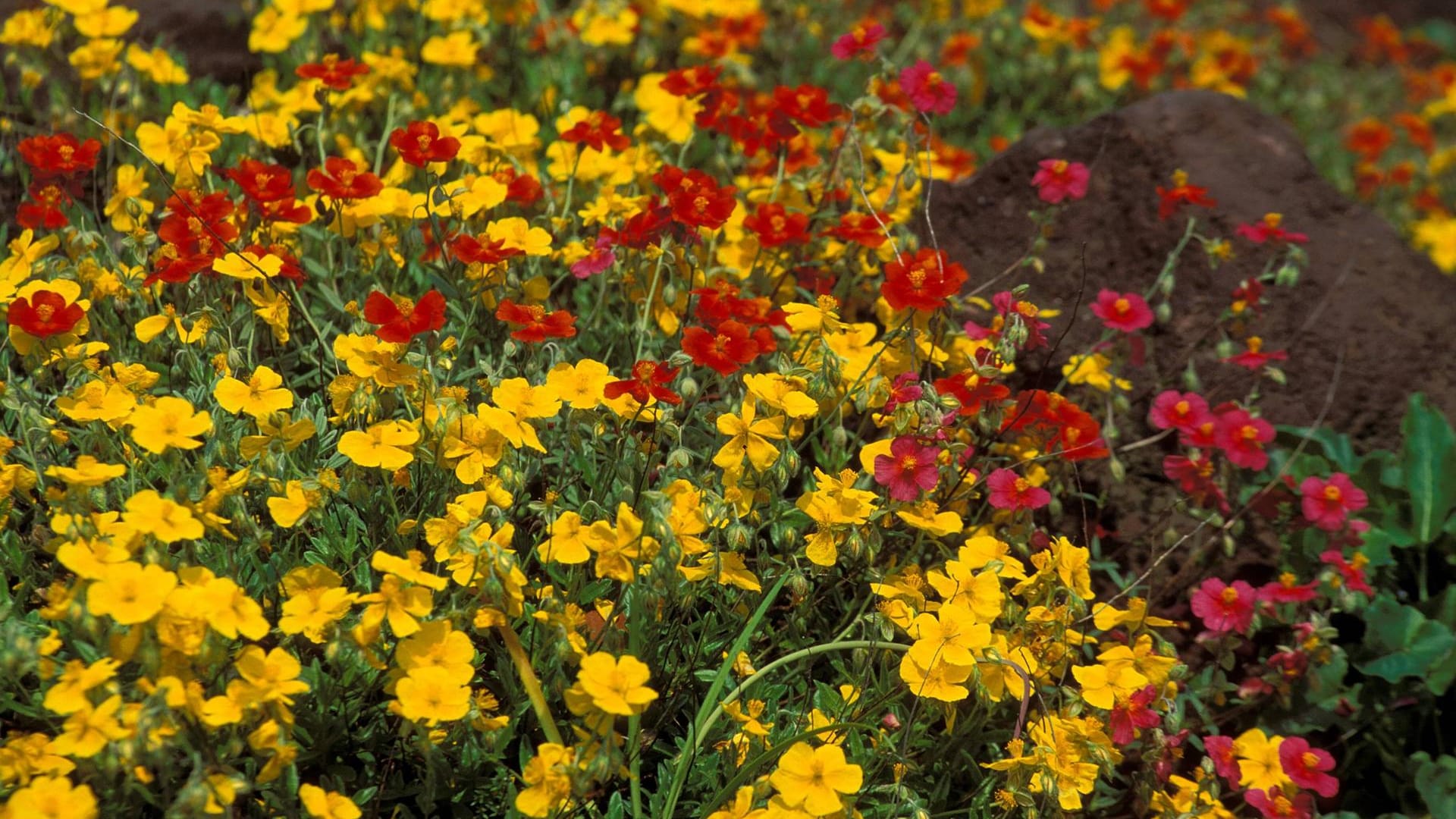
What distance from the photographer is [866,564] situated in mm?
2500

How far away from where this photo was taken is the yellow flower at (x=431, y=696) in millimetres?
1873

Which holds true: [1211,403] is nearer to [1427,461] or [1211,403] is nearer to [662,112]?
[1427,461]

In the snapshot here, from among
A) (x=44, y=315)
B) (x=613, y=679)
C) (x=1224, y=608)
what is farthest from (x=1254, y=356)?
(x=44, y=315)

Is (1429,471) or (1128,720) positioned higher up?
(1128,720)

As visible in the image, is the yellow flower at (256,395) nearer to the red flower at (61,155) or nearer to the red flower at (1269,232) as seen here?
the red flower at (61,155)

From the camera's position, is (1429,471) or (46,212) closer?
(46,212)

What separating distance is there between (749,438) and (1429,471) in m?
2.02

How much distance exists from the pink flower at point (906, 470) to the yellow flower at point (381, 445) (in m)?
0.86

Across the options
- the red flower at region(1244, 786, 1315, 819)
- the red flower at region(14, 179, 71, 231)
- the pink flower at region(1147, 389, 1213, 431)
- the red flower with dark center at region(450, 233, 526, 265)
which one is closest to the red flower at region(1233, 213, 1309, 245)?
the pink flower at region(1147, 389, 1213, 431)

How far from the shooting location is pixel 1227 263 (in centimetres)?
378

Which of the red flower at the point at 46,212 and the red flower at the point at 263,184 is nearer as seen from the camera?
the red flower at the point at 263,184

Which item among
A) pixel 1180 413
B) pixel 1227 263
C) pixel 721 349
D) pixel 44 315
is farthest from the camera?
pixel 1227 263

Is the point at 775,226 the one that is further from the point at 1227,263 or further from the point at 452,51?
the point at 1227,263

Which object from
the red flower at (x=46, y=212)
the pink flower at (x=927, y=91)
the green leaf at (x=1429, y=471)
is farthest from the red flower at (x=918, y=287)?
the red flower at (x=46, y=212)
